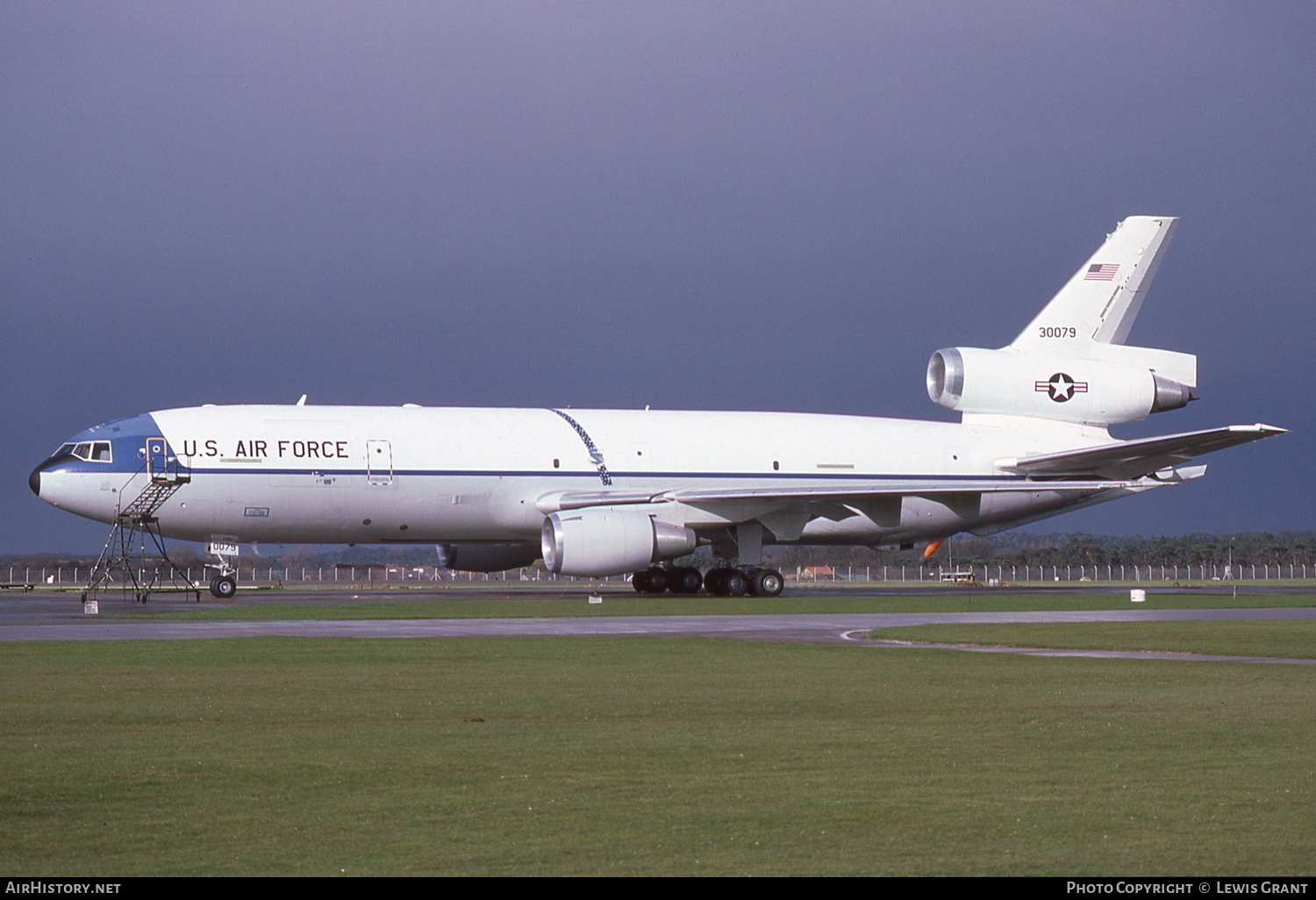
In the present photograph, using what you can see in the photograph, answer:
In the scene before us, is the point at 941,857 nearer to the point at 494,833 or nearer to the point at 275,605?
the point at 494,833

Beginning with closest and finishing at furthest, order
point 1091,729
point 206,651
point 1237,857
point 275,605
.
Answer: point 1237,857
point 1091,729
point 206,651
point 275,605

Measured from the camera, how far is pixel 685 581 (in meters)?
43.8

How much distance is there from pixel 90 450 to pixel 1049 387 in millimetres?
26777

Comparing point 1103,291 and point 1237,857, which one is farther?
point 1103,291

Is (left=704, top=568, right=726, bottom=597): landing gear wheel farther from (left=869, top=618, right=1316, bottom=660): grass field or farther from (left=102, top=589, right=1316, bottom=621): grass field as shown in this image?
(left=869, top=618, right=1316, bottom=660): grass field

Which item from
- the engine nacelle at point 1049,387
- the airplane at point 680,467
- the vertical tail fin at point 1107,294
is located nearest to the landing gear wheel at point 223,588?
the airplane at point 680,467

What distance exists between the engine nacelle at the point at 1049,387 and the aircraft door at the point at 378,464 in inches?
671

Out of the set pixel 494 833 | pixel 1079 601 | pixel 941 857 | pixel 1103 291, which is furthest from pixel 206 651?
pixel 1103 291

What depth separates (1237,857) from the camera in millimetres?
7480

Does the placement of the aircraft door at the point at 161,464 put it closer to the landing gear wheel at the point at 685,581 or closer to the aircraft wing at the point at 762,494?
the aircraft wing at the point at 762,494

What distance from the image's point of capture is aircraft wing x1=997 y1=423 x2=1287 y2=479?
4103 centimetres

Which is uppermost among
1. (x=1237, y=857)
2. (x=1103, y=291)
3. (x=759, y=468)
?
(x=1103, y=291)

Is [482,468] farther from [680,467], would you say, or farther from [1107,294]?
[1107,294]

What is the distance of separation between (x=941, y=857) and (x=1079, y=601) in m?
31.0
